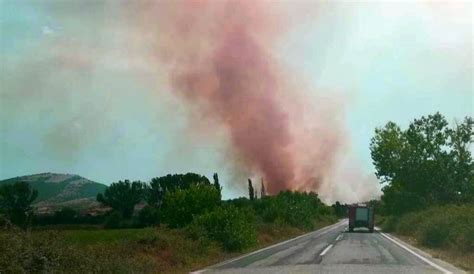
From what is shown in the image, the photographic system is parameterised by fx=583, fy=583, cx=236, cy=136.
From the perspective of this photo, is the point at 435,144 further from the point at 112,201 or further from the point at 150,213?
the point at 112,201

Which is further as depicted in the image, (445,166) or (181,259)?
(445,166)

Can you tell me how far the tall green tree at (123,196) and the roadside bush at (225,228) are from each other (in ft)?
176

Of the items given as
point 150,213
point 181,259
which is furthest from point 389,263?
point 150,213

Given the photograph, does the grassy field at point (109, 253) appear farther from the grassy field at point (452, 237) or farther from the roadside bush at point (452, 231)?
the roadside bush at point (452, 231)

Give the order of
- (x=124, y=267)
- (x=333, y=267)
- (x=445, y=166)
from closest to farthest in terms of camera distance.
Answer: (x=124, y=267) < (x=333, y=267) < (x=445, y=166)

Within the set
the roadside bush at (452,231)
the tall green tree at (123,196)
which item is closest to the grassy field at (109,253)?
the roadside bush at (452,231)

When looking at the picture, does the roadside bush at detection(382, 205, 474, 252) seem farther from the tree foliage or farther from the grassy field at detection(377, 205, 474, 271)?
the tree foliage

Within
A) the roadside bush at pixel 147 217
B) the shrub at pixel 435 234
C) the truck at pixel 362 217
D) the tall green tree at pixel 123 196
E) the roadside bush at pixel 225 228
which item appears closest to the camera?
the roadside bush at pixel 225 228

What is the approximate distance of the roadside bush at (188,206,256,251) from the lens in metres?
30.6

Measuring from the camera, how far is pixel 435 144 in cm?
6981

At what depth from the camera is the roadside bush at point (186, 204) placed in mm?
46875

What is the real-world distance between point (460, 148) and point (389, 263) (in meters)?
52.7

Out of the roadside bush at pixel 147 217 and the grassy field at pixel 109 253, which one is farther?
the roadside bush at pixel 147 217

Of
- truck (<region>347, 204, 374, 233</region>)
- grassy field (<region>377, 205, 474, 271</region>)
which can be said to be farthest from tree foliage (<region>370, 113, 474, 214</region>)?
grassy field (<region>377, 205, 474, 271</region>)
